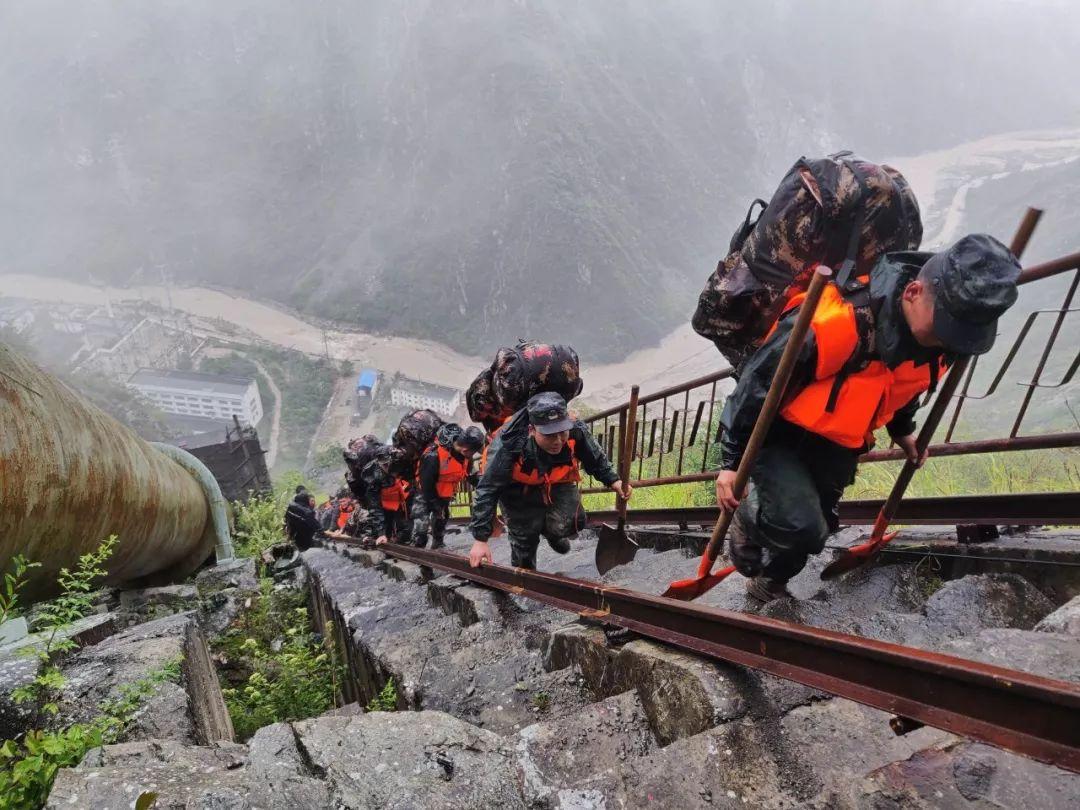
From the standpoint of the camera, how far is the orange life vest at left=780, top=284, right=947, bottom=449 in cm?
204

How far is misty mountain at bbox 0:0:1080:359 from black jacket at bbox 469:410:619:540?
62225 millimetres

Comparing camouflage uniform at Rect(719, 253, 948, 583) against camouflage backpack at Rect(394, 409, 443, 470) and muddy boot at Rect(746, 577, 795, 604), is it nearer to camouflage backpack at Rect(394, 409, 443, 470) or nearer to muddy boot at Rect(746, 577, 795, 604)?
muddy boot at Rect(746, 577, 795, 604)

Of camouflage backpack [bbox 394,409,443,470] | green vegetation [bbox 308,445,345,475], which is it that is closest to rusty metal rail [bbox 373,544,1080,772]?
camouflage backpack [bbox 394,409,443,470]

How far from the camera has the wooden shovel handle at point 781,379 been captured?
1823 millimetres

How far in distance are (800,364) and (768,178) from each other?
98.5 meters

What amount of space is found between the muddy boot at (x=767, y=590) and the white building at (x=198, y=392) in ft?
185

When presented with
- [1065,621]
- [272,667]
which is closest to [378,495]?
[272,667]

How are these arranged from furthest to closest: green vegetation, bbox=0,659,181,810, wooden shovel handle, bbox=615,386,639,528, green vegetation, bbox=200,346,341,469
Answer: green vegetation, bbox=200,346,341,469, wooden shovel handle, bbox=615,386,639,528, green vegetation, bbox=0,659,181,810

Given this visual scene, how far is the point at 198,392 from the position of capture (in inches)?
2128

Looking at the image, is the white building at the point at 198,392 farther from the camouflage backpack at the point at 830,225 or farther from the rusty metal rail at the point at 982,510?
the camouflage backpack at the point at 830,225

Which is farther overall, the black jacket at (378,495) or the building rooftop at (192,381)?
the building rooftop at (192,381)

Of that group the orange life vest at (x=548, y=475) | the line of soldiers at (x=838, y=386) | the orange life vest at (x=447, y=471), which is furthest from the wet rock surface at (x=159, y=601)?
the line of soldiers at (x=838, y=386)

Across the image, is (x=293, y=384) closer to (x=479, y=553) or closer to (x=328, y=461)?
(x=328, y=461)

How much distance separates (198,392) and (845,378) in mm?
60578
